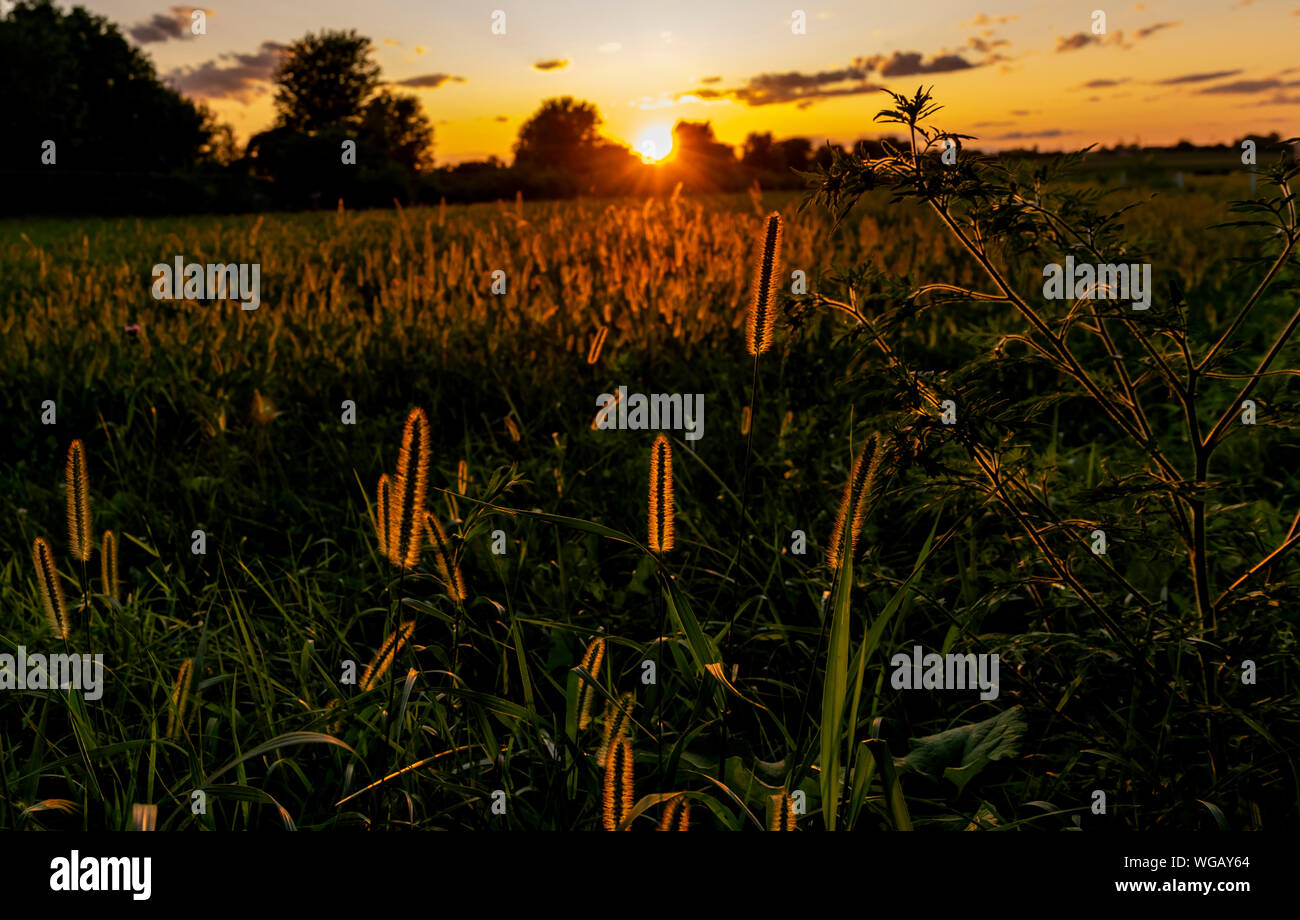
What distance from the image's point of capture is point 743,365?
459 centimetres

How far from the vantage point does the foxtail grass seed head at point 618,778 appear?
1271mm

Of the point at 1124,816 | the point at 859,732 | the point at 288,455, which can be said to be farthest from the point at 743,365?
the point at 1124,816

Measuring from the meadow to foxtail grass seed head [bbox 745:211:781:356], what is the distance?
0.35 feet

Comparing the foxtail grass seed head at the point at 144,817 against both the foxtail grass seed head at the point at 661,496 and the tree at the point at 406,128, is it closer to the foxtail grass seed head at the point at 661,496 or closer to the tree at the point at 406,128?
the foxtail grass seed head at the point at 661,496

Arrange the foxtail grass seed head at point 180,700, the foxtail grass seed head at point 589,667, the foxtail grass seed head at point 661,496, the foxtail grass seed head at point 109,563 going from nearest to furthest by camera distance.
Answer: the foxtail grass seed head at point 661,496
the foxtail grass seed head at point 589,667
the foxtail grass seed head at point 180,700
the foxtail grass seed head at point 109,563

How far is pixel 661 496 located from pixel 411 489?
421mm

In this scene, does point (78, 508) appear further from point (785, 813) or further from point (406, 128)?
point (406, 128)

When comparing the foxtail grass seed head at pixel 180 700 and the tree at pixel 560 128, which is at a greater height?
the tree at pixel 560 128

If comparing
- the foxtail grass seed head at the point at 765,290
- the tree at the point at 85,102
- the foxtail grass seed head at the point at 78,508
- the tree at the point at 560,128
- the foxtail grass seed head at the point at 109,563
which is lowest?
the foxtail grass seed head at the point at 109,563

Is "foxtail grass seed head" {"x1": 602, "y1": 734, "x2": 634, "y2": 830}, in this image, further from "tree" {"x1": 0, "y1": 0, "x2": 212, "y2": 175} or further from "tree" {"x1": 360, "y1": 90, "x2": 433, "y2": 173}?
"tree" {"x1": 360, "y1": 90, "x2": 433, "y2": 173}

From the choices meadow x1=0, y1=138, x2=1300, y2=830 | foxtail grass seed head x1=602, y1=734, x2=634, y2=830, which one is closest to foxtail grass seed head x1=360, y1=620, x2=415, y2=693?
meadow x1=0, y1=138, x2=1300, y2=830

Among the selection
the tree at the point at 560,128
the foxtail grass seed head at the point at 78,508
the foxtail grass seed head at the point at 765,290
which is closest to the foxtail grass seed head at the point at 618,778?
the foxtail grass seed head at the point at 765,290

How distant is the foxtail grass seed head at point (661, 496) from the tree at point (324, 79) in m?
69.0

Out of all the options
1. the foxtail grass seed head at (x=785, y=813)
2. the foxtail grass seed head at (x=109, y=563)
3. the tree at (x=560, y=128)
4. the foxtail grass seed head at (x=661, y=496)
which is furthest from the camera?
the tree at (x=560, y=128)
